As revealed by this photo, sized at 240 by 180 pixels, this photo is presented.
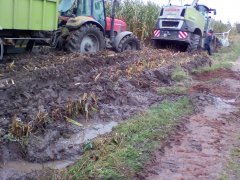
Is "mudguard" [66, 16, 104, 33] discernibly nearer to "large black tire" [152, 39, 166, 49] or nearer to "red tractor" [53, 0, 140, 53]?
"red tractor" [53, 0, 140, 53]

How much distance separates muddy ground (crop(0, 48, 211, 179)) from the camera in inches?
180

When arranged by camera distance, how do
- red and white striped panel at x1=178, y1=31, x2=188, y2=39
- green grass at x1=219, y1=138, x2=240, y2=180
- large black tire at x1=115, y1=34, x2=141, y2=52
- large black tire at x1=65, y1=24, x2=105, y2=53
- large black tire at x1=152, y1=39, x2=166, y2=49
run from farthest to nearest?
large black tire at x1=152, y1=39, x2=166, y2=49
red and white striped panel at x1=178, y1=31, x2=188, y2=39
large black tire at x1=115, y1=34, x2=141, y2=52
large black tire at x1=65, y1=24, x2=105, y2=53
green grass at x1=219, y1=138, x2=240, y2=180

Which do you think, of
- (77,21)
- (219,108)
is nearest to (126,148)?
(219,108)

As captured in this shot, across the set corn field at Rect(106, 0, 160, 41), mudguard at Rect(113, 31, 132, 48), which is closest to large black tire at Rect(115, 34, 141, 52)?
mudguard at Rect(113, 31, 132, 48)

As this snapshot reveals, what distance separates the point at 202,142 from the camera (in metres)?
5.48

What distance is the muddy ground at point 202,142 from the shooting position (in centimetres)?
444

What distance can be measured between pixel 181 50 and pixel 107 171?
1256cm

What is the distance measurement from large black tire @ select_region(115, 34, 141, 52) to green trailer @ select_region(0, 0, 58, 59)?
338 cm

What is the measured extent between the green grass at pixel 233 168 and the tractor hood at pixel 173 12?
10.6m

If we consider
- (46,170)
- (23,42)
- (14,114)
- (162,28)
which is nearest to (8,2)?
(23,42)

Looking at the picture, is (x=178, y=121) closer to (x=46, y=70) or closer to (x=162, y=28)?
(x=46, y=70)

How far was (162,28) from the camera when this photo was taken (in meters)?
15.5

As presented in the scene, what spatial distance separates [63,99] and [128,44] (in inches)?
291

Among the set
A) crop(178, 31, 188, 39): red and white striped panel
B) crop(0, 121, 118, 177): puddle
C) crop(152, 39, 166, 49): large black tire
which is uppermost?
crop(178, 31, 188, 39): red and white striped panel
